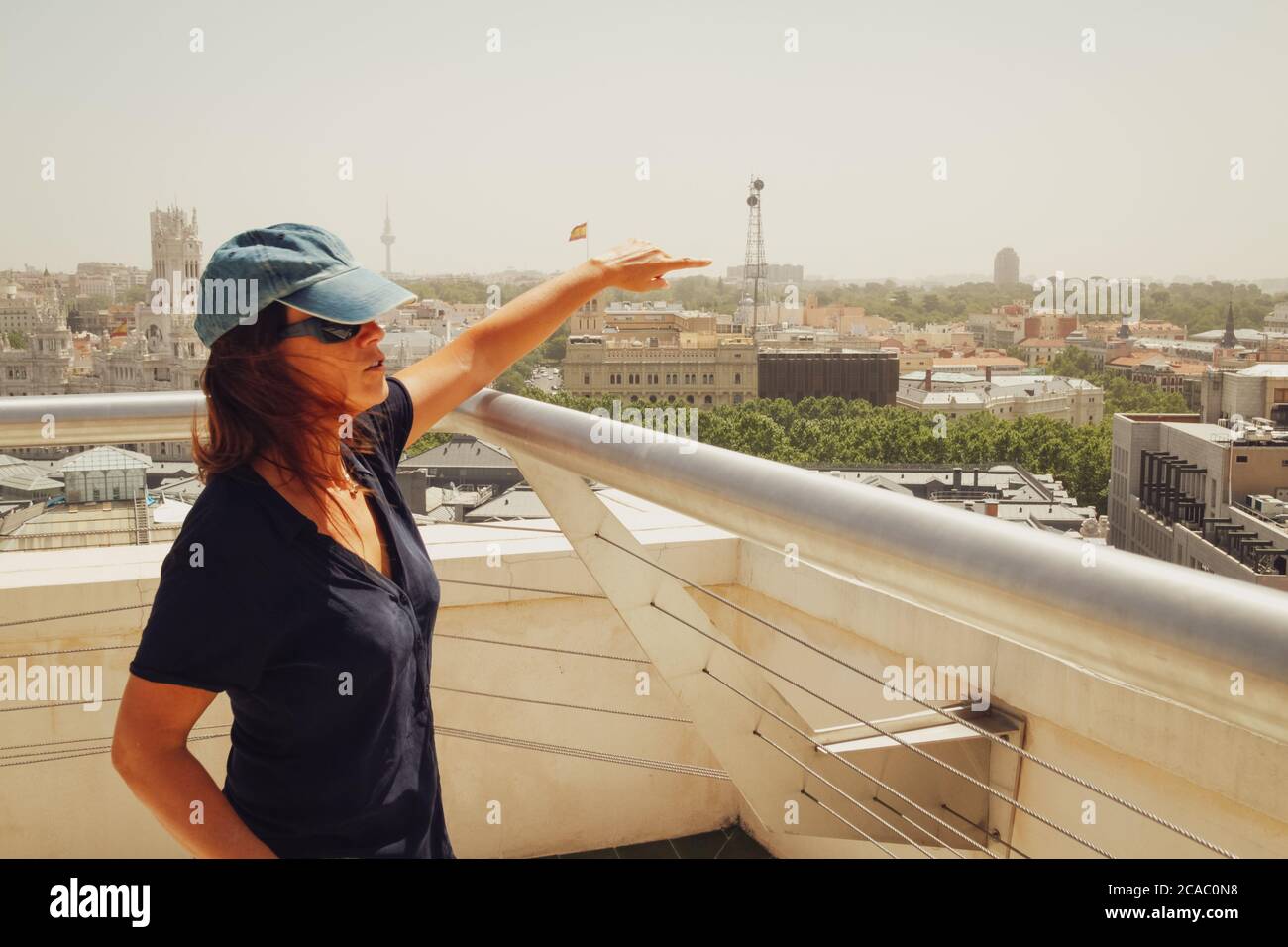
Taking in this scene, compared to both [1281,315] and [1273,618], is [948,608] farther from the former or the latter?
[1281,315]

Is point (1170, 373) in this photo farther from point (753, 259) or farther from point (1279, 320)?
point (753, 259)

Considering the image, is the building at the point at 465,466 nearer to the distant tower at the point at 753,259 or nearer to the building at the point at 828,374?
the building at the point at 828,374

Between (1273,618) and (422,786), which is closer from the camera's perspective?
(1273,618)

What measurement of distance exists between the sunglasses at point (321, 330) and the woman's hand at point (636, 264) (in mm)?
429

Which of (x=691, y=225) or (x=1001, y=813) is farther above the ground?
(x=691, y=225)

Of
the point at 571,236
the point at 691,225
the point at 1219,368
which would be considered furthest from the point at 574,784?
the point at 691,225

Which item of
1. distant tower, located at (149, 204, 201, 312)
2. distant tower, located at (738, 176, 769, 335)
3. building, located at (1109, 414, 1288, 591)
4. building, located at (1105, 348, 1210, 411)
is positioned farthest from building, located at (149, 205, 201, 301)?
building, located at (1105, 348, 1210, 411)

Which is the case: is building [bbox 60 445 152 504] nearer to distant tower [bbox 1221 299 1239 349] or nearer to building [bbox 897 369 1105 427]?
building [bbox 897 369 1105 427]

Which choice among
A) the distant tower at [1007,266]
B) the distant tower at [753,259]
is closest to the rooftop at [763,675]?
the distant tower at [753,259]

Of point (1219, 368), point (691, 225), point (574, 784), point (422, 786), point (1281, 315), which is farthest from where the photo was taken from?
point (691, 225)

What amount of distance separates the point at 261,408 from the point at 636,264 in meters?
0.52

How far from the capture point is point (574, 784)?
1.64 meters

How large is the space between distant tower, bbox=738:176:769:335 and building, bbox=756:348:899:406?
286 inches
